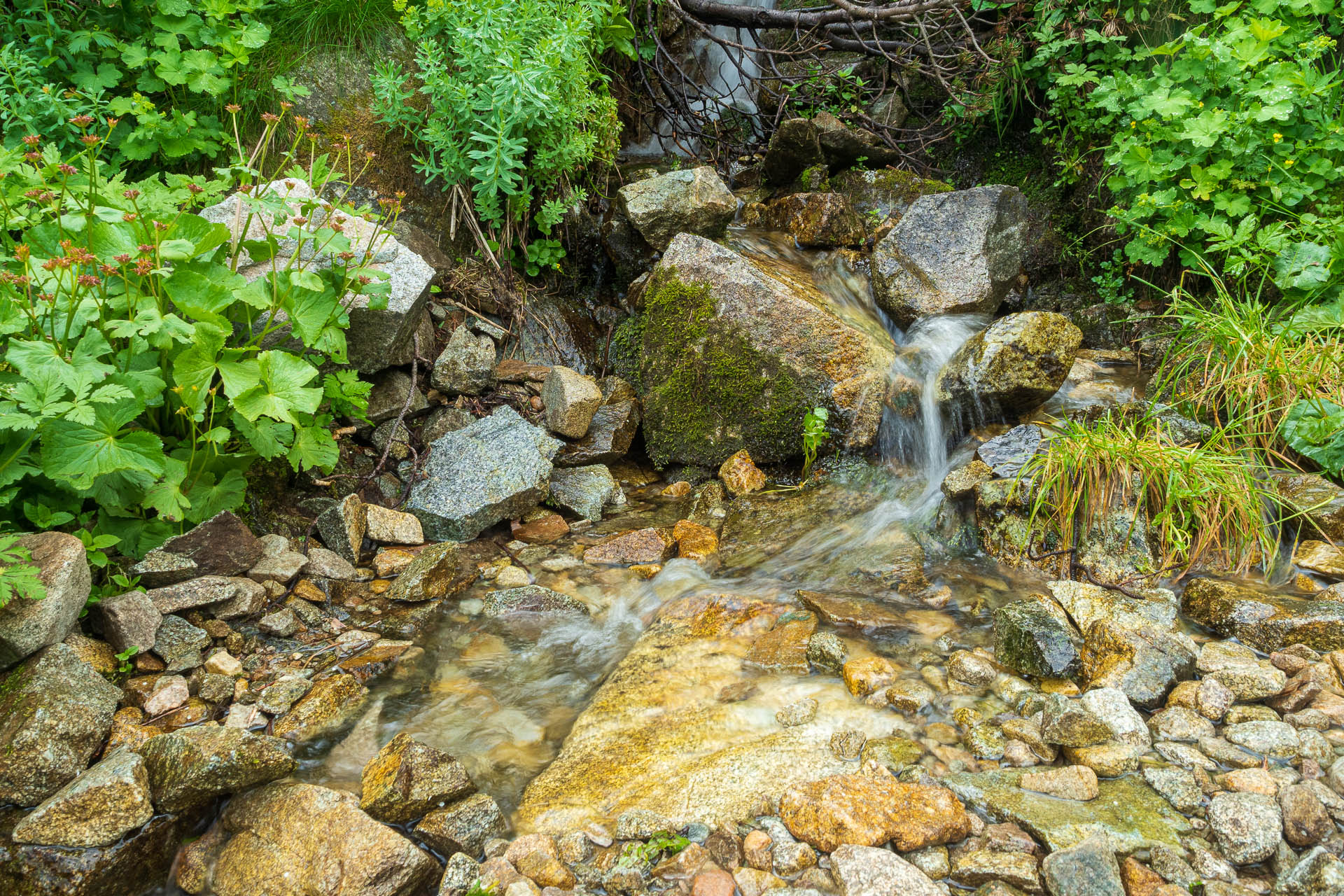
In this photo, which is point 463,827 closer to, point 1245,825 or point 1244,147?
point 1245,825

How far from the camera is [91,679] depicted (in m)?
2.62

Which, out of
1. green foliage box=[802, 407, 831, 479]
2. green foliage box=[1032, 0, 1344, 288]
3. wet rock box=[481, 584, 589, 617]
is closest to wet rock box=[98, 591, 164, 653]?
wet rock box=[481, 584, 589, 617]

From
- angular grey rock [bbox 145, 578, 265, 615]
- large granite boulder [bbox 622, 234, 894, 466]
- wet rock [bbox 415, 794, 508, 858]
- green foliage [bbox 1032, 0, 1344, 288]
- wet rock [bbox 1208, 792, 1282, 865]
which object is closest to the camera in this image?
wet rock [bbox 1208, 792, 1282, 865]

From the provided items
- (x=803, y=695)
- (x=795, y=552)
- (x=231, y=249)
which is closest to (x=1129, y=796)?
(x=803, y=695)

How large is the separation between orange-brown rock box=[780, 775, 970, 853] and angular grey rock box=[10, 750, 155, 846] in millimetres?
1888

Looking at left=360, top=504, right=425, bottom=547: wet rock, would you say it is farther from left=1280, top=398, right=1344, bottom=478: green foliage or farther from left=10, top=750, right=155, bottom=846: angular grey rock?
left=1280, top=398, right=1344, bottom=478: green foliage

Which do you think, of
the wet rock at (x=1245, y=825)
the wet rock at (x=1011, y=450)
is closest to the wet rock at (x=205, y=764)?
the wet rock at (x=1245, y=825)

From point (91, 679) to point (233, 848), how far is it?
33.4 inches

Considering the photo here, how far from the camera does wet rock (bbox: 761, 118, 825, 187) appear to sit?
655 centimetres

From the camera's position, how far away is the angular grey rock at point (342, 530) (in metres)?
3.83

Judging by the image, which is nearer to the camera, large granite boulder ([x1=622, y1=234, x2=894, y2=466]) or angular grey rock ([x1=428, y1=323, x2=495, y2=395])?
angular grey rock ([x1=428, y1=323, x2=495, y2=395])

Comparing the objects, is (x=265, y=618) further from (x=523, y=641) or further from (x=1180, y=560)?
(x=1180, y=560)

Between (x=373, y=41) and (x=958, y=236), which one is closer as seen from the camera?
(x=373, y=41)

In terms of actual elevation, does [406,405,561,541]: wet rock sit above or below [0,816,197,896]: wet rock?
above
